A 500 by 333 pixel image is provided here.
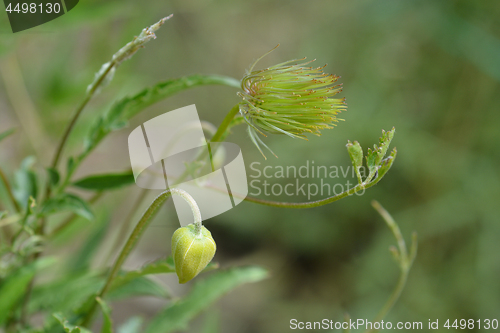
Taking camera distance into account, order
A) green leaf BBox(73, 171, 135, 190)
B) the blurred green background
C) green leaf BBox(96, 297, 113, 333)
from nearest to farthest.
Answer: green leaf BBox(96, 297, 113, 333) → green leaf BBox(73, 171, 135, 190) → the blurred green background

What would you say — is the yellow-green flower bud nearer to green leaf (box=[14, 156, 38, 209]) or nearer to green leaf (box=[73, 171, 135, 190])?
green leaf (box=[73, 171, 135, 190])

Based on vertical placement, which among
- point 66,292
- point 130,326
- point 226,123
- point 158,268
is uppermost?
point 226,123

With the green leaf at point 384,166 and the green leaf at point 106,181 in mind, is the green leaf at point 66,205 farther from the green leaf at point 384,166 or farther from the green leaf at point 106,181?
the green leaf at point 384,166

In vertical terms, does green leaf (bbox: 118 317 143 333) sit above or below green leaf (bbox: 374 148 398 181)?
below

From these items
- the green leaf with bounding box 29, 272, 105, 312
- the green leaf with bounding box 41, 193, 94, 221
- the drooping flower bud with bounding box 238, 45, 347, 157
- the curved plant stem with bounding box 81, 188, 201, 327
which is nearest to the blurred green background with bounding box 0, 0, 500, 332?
the green leaf with bounding box 29, 272, 105, 312

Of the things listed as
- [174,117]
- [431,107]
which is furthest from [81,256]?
[431,107]

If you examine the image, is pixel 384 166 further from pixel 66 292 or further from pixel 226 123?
pixel 66 292

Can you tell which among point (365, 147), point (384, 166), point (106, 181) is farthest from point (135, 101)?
point (365, 147)
